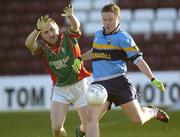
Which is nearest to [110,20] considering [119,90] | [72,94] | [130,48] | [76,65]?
[130,48]

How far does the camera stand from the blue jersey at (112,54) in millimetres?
10852

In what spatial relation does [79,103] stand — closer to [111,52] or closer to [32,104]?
[111,52]

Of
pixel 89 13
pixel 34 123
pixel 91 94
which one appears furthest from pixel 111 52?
pixel 89 13

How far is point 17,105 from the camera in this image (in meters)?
21.4

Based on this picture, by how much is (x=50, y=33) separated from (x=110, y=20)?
123cm

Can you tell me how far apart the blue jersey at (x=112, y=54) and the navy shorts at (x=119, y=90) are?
0.25 feet

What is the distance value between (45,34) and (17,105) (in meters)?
9.94

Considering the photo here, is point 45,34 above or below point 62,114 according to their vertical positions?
above

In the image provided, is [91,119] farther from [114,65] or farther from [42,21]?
[42,21]

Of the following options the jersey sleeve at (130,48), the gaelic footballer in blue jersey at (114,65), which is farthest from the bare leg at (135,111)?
the jersey sleeve at (130,48)

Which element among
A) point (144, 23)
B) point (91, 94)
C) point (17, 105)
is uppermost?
point (91, 94)

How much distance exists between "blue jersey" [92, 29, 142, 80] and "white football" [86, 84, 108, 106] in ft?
1.00

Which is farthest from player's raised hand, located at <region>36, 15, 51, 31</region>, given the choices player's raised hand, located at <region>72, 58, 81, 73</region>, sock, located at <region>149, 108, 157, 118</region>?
sock, located at <region>149, 108, 157, 118</region>

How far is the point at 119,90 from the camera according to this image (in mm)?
11008
